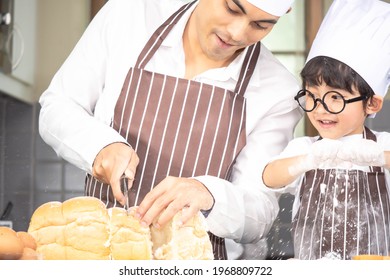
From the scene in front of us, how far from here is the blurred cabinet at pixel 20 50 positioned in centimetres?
175

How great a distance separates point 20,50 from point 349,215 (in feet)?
2.44

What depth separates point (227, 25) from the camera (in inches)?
62.8


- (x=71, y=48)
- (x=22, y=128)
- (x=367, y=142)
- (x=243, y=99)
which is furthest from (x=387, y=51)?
(x=22, y=128)

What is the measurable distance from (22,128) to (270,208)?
1.74 ft

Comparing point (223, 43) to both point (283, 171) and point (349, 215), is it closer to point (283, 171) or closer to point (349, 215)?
point (283, 171)

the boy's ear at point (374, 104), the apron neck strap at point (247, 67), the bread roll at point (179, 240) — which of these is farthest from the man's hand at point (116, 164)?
the boy's ear at point (374, 104)

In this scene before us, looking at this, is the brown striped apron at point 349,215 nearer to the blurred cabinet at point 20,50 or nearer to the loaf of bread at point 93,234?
the loaf of bread at point 93,234

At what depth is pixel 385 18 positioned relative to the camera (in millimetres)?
1618

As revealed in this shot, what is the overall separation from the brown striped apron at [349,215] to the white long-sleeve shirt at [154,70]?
4.0 inches

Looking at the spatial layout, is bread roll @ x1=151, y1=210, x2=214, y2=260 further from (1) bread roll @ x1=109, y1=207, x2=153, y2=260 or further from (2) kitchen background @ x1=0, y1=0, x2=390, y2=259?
(2) kitchen background @ x1=0, y1=0, x2=390, y2=259

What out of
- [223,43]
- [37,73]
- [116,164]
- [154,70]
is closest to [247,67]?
[223,43]

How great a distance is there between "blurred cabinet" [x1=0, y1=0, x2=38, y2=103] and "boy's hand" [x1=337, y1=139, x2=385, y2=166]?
640mm

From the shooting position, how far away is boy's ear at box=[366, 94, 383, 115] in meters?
1.60
